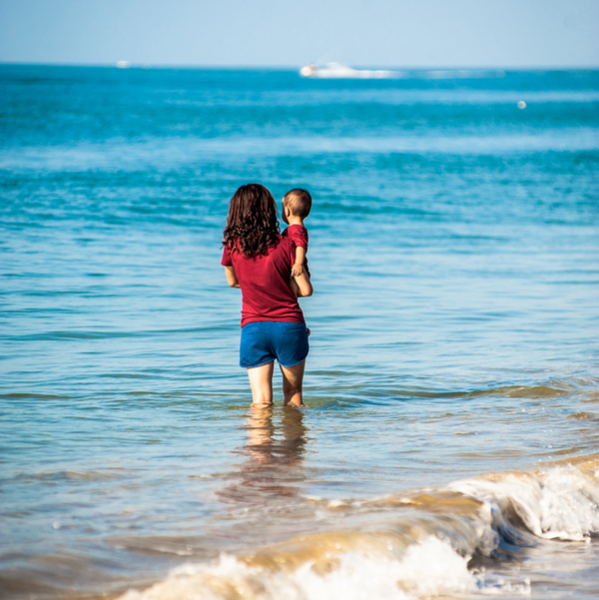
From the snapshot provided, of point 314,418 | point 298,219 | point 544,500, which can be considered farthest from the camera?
point 314,418

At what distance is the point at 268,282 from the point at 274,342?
389 mm

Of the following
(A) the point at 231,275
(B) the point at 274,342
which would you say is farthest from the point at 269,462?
(A) the point at 231,275

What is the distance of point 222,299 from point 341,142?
28117mm

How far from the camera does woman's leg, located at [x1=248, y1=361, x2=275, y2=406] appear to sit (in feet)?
17.2

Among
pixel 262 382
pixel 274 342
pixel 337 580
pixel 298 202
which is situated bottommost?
pixel 337 580

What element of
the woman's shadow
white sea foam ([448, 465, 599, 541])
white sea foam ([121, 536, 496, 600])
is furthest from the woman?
white sea foam ([121, 536, 496, 600])

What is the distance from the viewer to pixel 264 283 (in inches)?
192

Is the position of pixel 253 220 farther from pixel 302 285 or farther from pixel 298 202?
pixel 302 285

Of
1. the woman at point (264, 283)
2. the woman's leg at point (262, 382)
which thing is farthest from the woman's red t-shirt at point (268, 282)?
the woman's leg at point (262, 382)

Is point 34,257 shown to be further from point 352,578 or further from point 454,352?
point 352,578

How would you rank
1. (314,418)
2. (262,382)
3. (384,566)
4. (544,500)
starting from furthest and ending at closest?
1. (314,418)
2. (262,382)
3. (544,500)
4. (384,566)

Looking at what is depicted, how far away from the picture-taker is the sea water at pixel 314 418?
3426 mm

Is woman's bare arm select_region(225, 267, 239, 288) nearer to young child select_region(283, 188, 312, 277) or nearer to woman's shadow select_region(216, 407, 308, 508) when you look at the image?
young child select_region(283, 188, 312, 277)

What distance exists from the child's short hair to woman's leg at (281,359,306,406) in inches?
38.8
